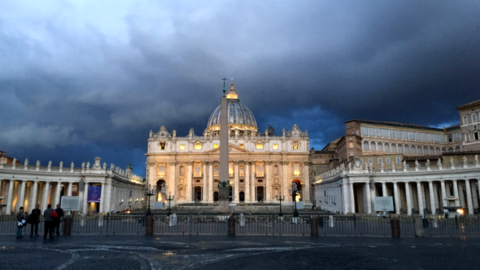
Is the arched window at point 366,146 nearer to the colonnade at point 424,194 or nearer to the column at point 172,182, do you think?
the colonnade at point 424,194

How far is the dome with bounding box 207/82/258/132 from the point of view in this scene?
344ft

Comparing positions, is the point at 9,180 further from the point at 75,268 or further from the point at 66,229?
the point at 75,268

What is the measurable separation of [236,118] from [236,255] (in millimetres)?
93211

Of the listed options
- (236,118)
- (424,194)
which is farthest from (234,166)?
(424,194)

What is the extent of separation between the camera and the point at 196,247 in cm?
1545

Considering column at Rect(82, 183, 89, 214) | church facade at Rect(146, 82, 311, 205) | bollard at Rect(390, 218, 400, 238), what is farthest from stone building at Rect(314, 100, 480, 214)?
column at Rect(82, 183, 89, 214)

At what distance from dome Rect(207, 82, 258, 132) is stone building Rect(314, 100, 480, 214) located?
119 ft

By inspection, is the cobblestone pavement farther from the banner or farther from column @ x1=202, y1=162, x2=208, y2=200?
column @ x1=202, y1=162, x2=208, y2=200

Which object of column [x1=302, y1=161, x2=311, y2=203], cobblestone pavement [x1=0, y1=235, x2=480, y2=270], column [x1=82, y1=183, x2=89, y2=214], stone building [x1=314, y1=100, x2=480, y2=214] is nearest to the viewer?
cobblestone pavement [x1=0, y1=235, x2=480, y2=270]

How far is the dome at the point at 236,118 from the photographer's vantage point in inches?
4127

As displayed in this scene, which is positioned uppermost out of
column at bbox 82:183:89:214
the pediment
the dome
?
the dome

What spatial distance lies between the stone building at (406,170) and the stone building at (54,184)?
36.8 metres

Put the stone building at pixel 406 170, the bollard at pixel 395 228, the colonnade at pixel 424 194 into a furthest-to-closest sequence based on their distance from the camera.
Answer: the stone building at pixel 406 170, the colonnade at pixel 424 194, the bollard at pixel 395 228

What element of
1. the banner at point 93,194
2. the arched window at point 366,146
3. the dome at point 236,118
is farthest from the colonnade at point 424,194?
the dome at point 236,118
